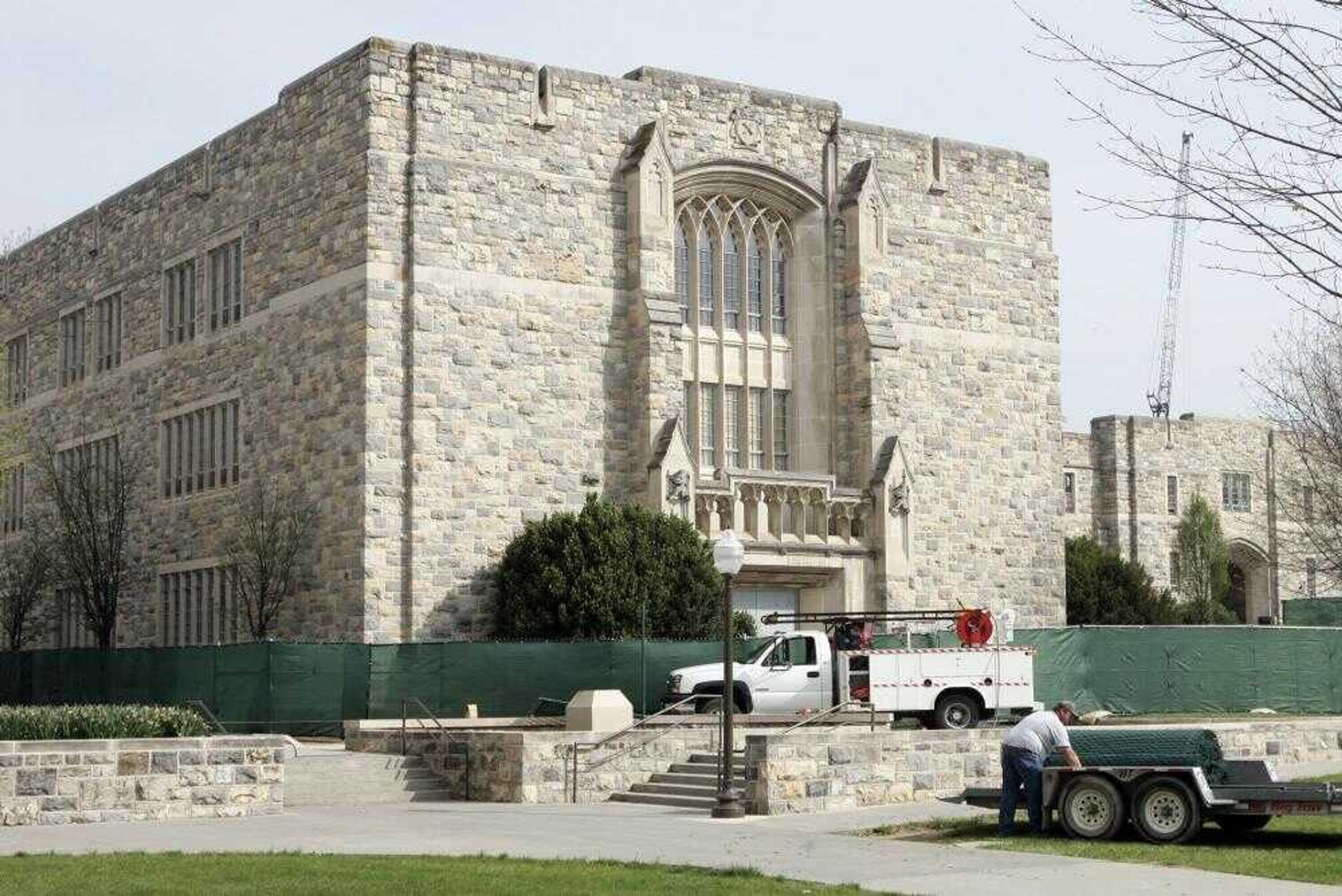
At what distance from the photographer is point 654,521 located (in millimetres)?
35688

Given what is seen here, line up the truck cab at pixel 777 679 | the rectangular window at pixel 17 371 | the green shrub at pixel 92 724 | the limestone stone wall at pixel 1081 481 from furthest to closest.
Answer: the limestone stone wall at pixel 1081 481 < the rectangular window at pixel 17 371 < the truck cab at pixel 777 679 < the green shrub at pixel 92 724

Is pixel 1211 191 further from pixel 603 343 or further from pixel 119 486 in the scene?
pixel 119 486

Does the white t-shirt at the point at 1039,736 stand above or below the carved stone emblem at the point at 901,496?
below

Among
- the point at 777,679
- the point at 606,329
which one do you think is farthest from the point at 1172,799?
the point at 606,329

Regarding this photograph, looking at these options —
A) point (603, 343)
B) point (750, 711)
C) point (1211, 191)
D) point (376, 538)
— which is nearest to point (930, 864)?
point (1211, 191)

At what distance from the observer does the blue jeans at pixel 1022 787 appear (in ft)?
67.6

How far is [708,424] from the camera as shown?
130 ft

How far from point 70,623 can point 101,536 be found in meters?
3.80

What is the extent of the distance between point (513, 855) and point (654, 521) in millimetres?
17417

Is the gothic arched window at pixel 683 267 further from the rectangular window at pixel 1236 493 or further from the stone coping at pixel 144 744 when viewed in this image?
the rectangular window at pixel 1236 493

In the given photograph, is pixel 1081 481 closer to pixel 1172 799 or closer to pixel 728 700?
pixel 728 700

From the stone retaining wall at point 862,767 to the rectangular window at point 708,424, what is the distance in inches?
503

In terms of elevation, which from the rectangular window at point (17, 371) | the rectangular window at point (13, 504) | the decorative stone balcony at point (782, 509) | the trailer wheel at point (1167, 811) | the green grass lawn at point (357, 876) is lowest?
the green grass lawn at point (357, 876)

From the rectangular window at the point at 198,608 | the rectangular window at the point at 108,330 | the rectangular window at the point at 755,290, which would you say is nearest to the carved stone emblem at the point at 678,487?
the rectangular window at the point at 755,290
